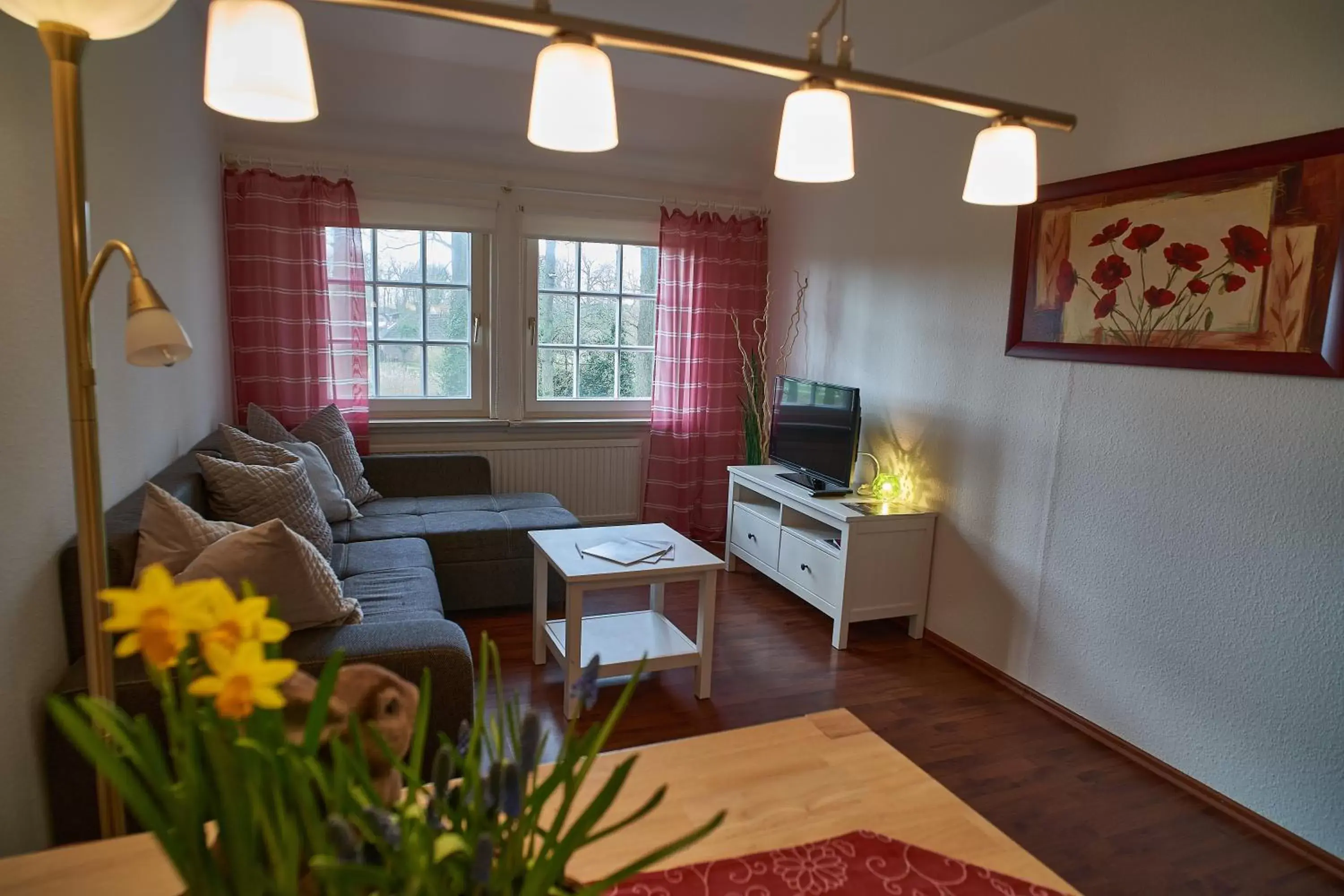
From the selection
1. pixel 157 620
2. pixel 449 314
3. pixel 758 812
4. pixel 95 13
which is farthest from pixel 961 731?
pixel 449 314

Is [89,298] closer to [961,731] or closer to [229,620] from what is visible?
[229,620]

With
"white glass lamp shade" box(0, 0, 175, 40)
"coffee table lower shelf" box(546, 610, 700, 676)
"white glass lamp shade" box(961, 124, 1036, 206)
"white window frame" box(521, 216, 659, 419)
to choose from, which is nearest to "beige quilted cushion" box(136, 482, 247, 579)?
"coffee table lower shelf" box(546, 610, 700, 676)

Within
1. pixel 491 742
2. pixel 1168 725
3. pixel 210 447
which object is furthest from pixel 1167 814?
pixel 210 447

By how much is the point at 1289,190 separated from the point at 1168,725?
65.6 inches

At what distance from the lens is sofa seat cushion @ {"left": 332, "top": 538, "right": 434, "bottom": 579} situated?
9.97ft

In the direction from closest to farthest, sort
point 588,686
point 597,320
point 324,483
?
point 588,686 < point 324,483 < point 597,320

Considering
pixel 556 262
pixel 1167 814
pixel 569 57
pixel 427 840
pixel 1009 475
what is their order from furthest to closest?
pixel 556 262, pixel 1009 475, pixel 1167 814, pixel 569 57, pixel 427 840

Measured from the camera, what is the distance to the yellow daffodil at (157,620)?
0.49 meters

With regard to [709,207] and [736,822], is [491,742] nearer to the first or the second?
[736,822]

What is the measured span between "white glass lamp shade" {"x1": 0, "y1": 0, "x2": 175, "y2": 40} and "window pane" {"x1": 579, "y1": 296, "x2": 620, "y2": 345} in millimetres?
3995

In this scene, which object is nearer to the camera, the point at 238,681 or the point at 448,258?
the point at 238,681

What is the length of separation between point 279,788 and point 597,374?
4.52 meters

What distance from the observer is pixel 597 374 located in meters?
5.02

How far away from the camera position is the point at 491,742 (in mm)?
651
